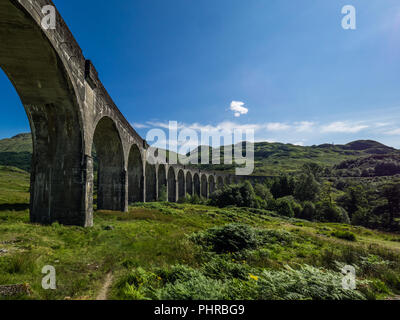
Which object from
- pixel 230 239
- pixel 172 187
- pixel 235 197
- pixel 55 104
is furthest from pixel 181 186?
pixel 230 239

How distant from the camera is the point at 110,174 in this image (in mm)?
17000

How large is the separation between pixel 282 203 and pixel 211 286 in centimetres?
3985

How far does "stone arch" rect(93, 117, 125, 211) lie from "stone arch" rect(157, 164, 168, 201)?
43.1 ft

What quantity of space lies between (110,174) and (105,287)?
14072 mm

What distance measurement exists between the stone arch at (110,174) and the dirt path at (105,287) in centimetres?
1239

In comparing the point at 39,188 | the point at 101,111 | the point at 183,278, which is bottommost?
the point at 183,278

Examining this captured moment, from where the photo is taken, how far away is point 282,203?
39.1 meters

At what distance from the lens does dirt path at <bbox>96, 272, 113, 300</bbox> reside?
402 centimetres

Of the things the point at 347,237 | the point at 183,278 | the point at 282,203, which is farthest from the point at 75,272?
the point at 282,203

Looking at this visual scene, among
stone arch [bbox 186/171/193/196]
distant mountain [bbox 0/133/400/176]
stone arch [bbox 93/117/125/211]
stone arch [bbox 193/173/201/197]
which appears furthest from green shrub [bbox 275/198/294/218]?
distant mountain [bbox 0/133/400/176]

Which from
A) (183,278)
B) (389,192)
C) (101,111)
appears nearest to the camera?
(183,278)

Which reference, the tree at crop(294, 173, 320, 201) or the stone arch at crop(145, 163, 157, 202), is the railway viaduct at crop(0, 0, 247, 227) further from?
the tree at crop(294, 173, 320, 201)

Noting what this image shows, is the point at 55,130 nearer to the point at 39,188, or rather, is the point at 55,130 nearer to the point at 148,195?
the point at 39,188

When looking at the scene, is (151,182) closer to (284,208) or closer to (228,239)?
(228,239)
